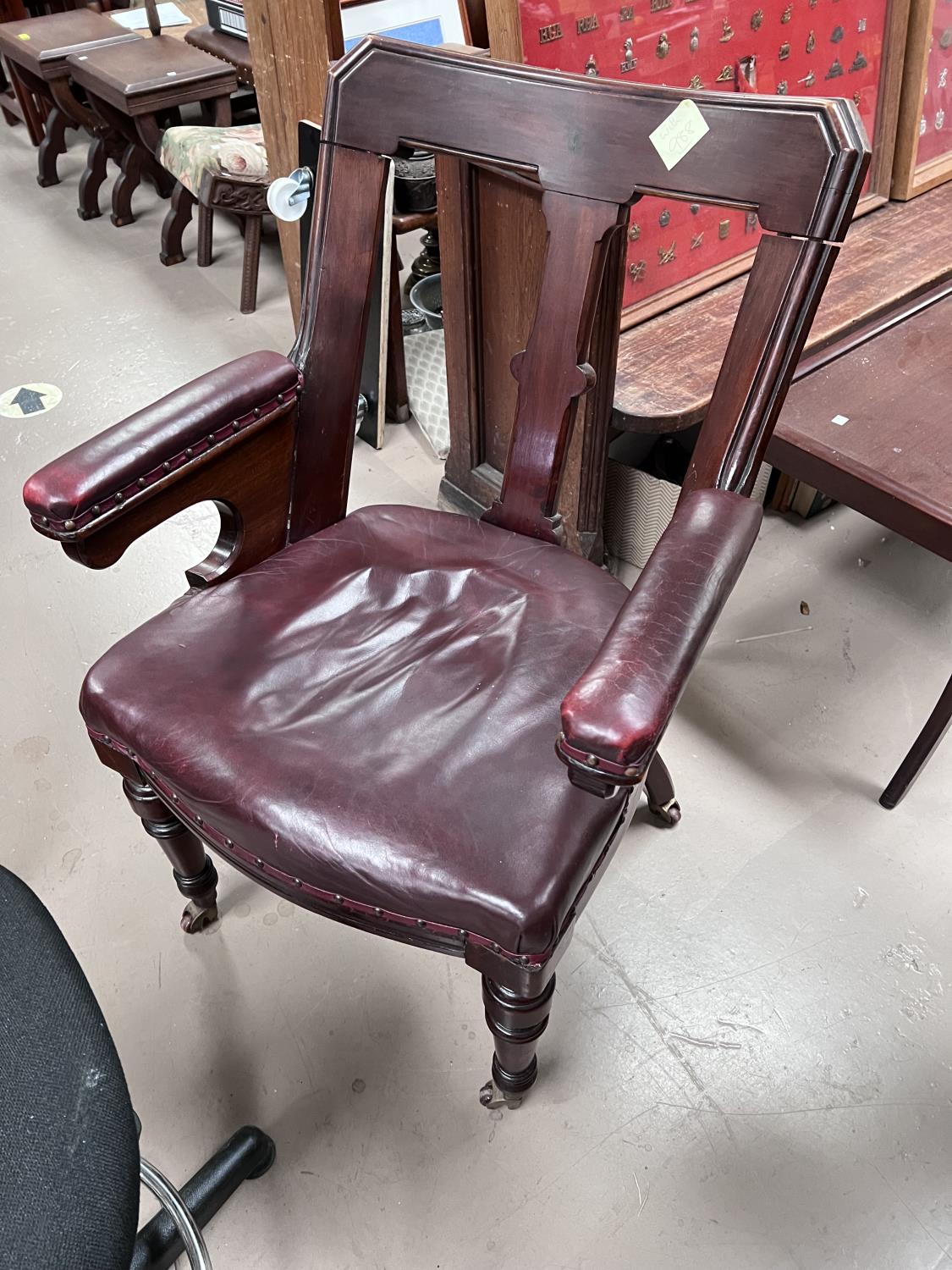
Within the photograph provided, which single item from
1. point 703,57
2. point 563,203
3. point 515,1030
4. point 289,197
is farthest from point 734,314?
point 515,1030

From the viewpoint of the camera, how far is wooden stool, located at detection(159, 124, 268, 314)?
258 centimetres

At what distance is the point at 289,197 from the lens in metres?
1.80

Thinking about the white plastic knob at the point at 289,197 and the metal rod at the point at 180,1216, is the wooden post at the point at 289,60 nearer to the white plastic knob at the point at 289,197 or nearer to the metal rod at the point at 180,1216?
the white plastic knob at the point at 289,197

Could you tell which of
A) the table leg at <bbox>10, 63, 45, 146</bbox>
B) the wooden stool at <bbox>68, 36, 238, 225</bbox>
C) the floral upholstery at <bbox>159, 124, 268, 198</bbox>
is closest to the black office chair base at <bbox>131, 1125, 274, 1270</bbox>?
the floral upholstery at <bbox>159, 124, 268, 198</bbox>

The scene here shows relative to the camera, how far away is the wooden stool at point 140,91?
290 cm

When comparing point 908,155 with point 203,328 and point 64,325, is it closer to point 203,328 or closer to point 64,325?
point 203,328

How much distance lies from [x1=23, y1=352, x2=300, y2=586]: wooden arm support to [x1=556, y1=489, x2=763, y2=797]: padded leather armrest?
0.51 meters

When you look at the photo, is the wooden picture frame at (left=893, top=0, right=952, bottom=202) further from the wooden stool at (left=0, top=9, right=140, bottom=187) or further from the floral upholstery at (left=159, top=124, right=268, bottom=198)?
the wooden stool at (left=0, top=9, right=140, bottom=187)

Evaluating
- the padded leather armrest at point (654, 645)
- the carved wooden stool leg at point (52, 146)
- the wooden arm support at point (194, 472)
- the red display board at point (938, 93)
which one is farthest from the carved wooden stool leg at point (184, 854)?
the carved wooden stool leg at point (52, 146)

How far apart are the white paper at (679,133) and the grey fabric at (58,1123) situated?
98 centimetres

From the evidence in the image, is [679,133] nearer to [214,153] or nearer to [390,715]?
[390,715]

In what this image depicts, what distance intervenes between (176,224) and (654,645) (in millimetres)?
2833

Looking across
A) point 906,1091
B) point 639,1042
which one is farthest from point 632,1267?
point 906,1091

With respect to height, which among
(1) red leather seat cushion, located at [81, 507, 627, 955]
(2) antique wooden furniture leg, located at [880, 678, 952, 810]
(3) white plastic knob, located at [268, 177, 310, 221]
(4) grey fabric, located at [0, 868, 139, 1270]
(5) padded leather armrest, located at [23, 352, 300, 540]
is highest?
(3) white plastic knob, located at [268, 177, 310, 221]
